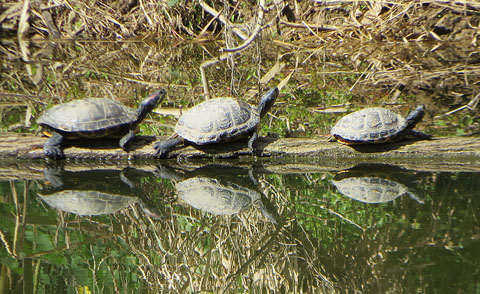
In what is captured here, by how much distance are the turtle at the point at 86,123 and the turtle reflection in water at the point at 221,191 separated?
681mm

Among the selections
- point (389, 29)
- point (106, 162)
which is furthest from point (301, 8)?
point (106, 162)

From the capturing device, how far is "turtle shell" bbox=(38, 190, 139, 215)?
3.79 meters

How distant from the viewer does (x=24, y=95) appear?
645 centimetres

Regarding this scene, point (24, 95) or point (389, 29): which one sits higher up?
point (389, 29)

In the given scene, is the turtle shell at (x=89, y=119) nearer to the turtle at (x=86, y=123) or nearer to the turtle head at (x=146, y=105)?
the turtle at (x=86, y=123)

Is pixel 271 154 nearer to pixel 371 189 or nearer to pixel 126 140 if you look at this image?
pixel 371 189

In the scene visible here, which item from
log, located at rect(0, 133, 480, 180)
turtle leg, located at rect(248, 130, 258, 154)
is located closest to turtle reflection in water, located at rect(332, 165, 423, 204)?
log, located at rect(0, 133, 480, 180)

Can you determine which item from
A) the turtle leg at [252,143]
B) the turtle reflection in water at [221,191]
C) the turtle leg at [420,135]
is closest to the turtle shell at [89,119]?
the turtle reflection in water at [221,191]

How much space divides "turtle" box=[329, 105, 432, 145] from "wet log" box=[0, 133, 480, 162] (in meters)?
0.10

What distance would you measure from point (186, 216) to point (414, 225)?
4.89ft

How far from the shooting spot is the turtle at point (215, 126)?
16.1 feet

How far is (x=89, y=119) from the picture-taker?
4.91 meters

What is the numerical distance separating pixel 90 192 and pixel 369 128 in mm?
2444

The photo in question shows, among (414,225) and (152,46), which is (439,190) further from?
(152,46)
